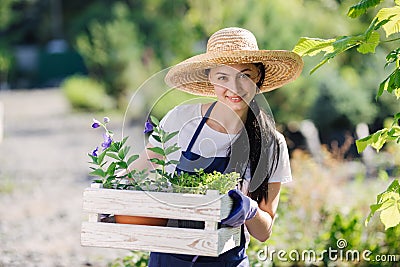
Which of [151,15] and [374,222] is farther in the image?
[151,15]

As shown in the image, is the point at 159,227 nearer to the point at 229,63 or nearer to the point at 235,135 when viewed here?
the point at 235,135

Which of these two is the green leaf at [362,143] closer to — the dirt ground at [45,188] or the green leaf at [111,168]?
the green leaf at [111,168]

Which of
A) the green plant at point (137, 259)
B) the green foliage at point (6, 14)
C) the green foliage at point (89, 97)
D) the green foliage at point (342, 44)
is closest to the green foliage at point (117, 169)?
the green foliage at point (342, 44)

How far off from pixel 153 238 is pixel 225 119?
0.56 meters

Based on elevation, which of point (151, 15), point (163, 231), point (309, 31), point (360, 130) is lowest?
point (163, 231)

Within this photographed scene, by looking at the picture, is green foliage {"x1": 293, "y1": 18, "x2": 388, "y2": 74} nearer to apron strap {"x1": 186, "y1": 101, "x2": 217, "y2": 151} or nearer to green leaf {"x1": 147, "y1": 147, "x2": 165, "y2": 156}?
apron strap {"x1": 186, "y1": 101, "x2": 217, "y2": 151}

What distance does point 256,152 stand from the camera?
2699 millimetres

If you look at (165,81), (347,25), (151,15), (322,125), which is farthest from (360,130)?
(151,15)

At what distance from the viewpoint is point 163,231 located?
7.79 ft

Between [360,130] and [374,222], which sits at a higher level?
[360,130]

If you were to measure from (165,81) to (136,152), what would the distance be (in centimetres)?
33

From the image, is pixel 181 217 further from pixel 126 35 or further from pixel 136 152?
pixel 126 35

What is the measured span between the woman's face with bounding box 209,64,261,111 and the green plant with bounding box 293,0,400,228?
21 cm

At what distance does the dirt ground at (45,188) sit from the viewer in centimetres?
620
